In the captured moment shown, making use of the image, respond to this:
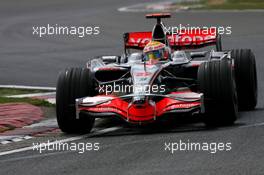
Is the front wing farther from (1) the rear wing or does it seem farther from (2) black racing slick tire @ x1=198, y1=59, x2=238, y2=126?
(1) the rear wing

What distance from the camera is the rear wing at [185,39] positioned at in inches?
634

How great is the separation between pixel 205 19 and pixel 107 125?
18692mm

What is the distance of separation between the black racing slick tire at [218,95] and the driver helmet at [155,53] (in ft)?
4.55

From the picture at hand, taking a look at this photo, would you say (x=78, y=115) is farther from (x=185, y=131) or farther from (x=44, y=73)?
(x=44, y=73)

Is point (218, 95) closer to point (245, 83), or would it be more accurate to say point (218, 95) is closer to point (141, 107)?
point (141, 107)

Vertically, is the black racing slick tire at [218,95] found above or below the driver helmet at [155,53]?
Result: below

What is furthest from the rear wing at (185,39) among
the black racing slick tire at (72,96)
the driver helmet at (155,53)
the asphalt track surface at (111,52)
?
the black racing slick tire at (72,96)

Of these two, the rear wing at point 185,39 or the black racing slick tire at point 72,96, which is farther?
the rear wing at point 185,39

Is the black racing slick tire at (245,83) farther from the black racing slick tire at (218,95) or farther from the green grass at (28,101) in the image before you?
the green grass at (28,101)

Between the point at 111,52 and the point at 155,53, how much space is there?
10.3m

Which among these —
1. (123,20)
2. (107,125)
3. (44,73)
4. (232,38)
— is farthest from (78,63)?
(123,20)

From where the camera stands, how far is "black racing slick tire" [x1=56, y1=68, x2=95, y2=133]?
1295 cm

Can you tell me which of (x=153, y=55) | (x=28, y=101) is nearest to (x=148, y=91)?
(x=153, y=55)

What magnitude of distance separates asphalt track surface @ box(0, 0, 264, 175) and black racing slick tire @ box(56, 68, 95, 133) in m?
0.29
